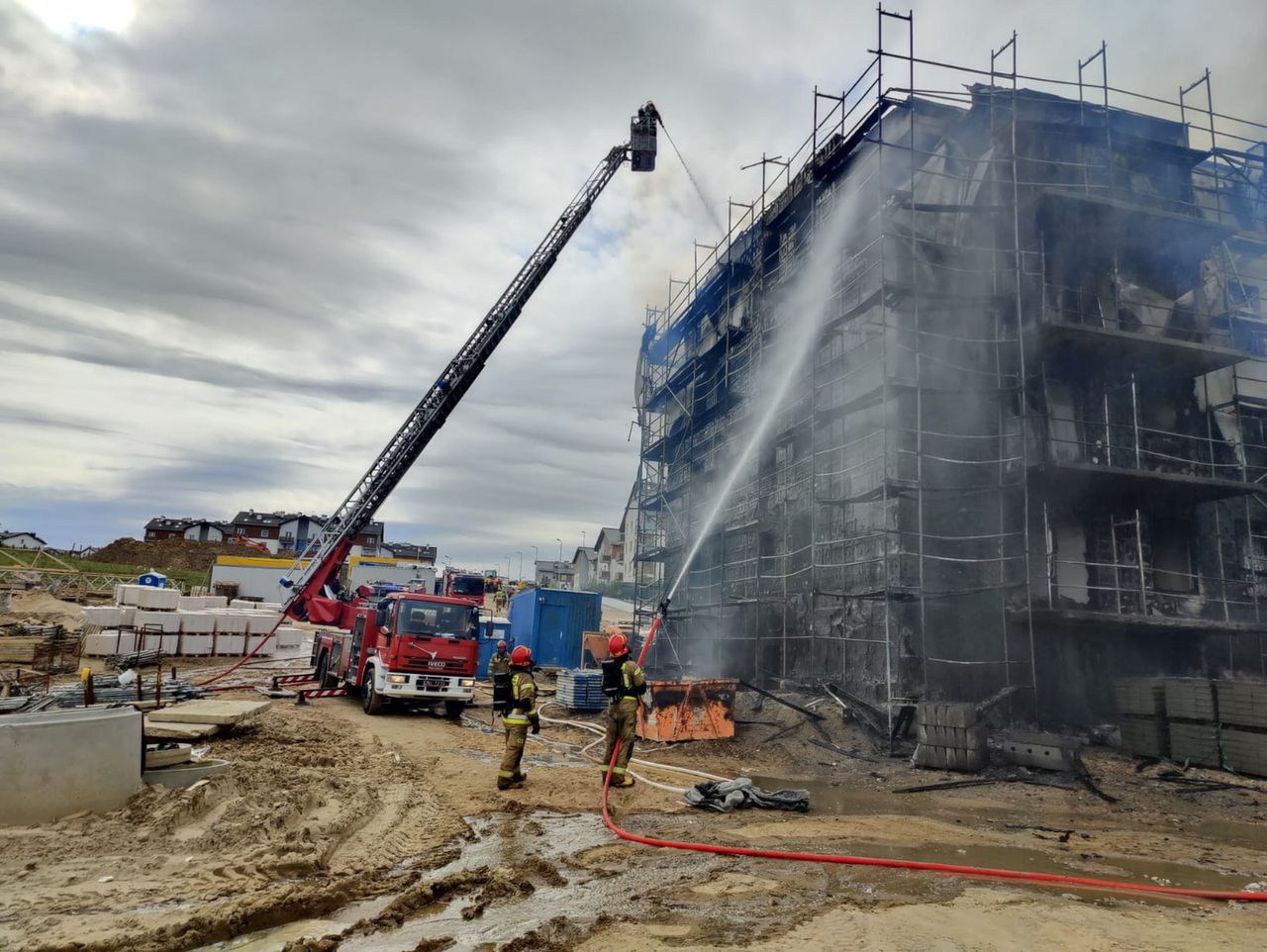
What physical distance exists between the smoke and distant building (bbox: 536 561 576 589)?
8652 cm

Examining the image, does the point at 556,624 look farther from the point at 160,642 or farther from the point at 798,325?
the point at 798,325

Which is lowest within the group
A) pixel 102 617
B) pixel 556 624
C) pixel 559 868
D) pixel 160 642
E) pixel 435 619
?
pixel 559 868

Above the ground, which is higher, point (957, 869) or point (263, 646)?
point (263, 646)

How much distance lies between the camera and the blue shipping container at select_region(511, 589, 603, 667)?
23.8 m

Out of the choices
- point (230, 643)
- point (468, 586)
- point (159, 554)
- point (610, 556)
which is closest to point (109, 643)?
point (230, 643)

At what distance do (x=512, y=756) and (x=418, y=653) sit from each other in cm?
610

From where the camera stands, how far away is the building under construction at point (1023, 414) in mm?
14789

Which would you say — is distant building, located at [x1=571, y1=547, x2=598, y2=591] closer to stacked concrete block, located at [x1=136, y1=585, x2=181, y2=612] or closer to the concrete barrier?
stacked concrete block, located at [x1=136, y1=585, x2=181, y2=612]

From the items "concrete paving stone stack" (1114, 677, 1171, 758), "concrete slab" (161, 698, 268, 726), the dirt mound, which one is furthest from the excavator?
the dirt mound

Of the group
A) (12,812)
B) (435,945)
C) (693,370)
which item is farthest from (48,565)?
(435,945)

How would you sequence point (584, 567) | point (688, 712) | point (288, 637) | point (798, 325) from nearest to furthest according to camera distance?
point (688, 712)
point (798, 325)
point (288, 637)
point (584, 567)

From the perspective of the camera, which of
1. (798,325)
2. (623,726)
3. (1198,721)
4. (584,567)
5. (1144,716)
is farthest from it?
(584,567)

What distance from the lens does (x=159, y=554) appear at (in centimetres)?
5922

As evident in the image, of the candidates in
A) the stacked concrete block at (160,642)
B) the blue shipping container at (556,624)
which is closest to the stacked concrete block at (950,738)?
the blue shipping container at (556,624)
